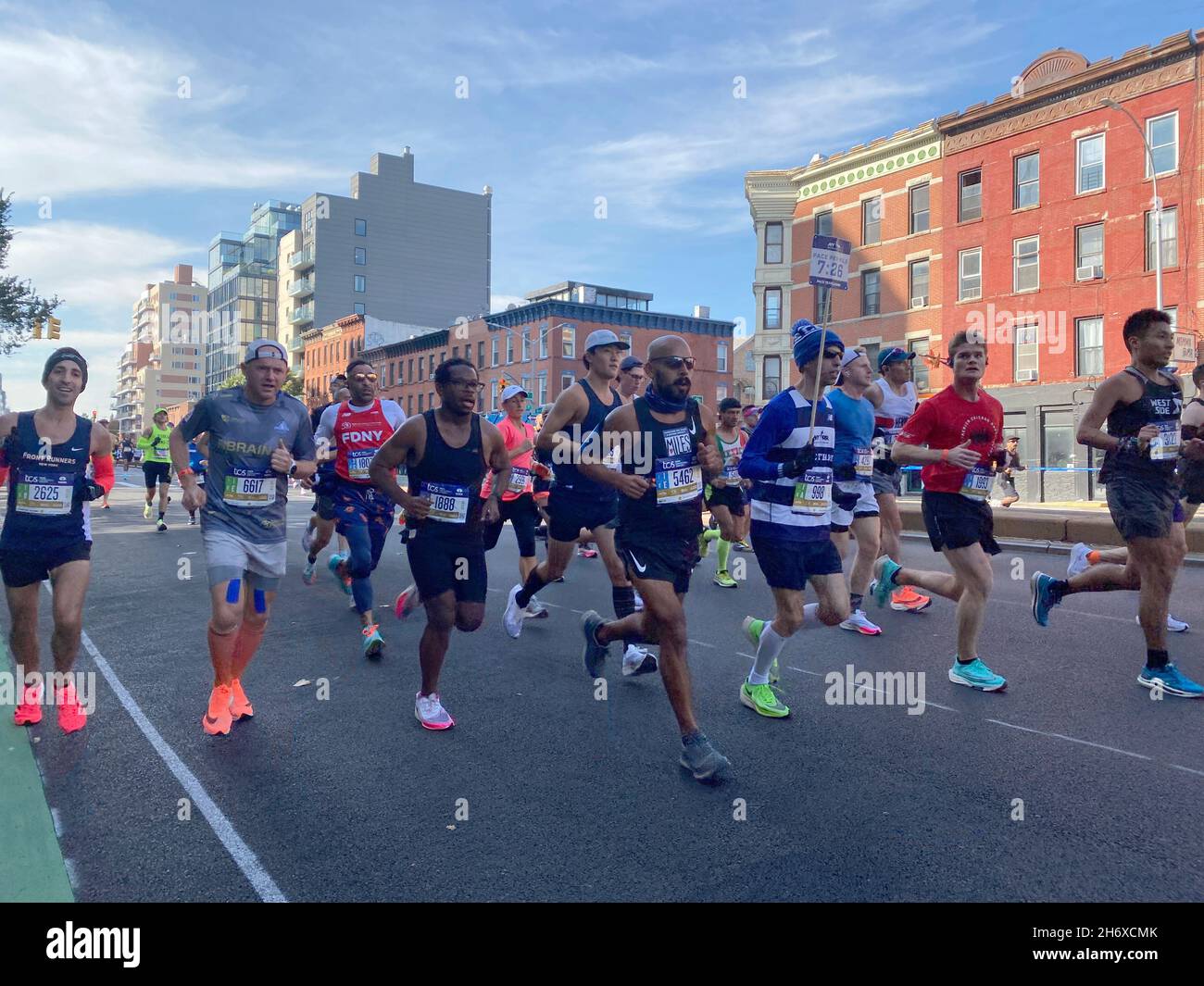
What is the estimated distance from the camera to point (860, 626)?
730 cm

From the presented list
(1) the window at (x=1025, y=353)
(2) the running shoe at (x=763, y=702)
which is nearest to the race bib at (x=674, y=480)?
(2) the running shoe at (x=763, y=702)

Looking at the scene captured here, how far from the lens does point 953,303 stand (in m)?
33.7

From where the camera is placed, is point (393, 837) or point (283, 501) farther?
point (283, 501)

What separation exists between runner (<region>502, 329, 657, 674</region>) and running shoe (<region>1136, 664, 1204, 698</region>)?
2978mm

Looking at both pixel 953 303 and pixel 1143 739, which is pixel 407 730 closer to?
pixel 1143 739

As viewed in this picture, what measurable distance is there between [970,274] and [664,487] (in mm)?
32666

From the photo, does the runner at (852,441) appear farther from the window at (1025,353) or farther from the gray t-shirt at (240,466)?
the window at (1025,353)

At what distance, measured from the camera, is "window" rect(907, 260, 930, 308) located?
34750 millimetres

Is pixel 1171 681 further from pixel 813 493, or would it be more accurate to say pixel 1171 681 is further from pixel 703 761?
pixel 703 761

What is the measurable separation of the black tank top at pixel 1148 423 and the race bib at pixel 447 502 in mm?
3749

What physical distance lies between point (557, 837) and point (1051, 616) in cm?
612

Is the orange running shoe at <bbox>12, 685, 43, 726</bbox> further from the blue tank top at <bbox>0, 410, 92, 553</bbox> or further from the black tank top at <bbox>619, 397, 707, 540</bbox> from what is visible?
the black tank top at <bbox>619, 397, 707, 540</bbox>

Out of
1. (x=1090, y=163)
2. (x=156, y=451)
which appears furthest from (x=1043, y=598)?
(x=1090, y=163)
